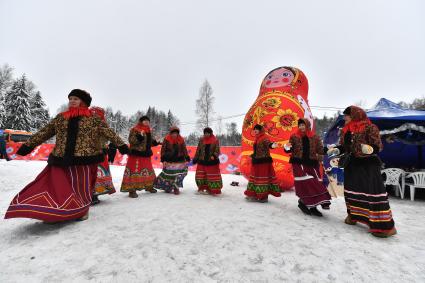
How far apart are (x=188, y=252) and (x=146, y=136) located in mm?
3395

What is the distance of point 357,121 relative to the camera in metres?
3.14

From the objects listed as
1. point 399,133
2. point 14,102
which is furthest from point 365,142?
point 14,102

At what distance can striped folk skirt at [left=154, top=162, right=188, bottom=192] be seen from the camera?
5281 mm

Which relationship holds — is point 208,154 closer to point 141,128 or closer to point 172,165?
point 172,165

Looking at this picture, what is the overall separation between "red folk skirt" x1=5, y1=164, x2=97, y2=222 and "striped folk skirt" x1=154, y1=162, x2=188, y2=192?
Answer: 94.4 inches

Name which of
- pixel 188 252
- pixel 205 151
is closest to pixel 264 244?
pixel 188 252

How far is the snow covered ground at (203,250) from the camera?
5.70 feet

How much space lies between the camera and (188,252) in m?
2.07

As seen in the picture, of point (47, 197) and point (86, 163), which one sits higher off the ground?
point (86, 163)

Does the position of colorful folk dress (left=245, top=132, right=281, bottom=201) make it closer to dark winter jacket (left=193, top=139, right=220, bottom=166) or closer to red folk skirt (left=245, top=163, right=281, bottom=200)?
red folk skirt (left=245, top=163, right=281, bottom=200)

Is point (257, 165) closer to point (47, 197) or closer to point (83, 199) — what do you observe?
point (83, 199)

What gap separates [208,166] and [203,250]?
3.31m

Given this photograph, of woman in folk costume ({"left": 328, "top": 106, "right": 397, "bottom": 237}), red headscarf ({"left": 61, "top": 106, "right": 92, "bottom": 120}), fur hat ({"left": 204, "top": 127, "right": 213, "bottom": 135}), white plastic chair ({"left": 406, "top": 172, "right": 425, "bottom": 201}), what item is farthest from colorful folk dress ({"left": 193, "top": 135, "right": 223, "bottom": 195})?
white plastic chair ({"left": 406, "top": 172, "right": 425, "bottom": 201})

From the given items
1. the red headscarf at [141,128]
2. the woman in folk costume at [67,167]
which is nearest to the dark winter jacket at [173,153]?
the red headscarf at [141,128]
